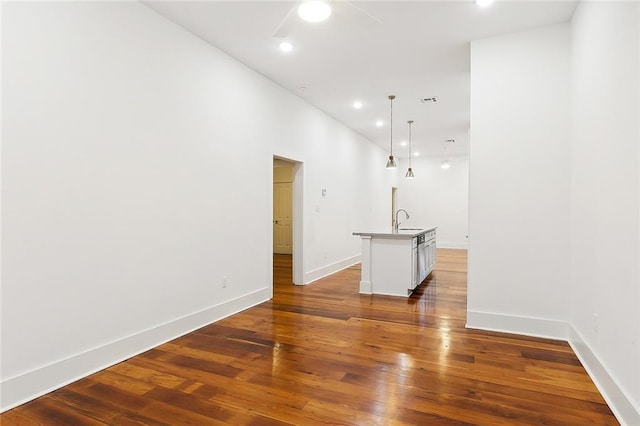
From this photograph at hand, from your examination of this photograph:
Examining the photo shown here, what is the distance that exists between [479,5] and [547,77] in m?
1.01

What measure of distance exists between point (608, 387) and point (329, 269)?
476cm

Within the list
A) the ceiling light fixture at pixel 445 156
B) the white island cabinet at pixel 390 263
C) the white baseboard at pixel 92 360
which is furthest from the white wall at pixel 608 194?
the ceiling light fixture at pixel 445 156

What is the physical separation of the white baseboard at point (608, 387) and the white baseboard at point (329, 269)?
3.72m

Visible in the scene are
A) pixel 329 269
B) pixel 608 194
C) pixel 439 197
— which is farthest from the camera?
pixel 439 197

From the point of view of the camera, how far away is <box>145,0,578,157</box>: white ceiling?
3.18 metres

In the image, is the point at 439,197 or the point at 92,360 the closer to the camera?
the point at 92,360

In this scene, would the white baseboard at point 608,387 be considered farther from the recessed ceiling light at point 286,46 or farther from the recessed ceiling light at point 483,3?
the recessed ceiling light at point 286,46

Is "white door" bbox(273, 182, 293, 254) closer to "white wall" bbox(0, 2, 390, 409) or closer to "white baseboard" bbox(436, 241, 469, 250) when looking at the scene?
"white baseboard" bbox(436, 241, 469, 250)

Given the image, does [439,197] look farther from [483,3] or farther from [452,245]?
[483,3]

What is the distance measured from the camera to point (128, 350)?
2.97 metres

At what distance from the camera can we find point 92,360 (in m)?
2.70

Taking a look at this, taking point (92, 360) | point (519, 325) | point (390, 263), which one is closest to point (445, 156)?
point (390, 263)

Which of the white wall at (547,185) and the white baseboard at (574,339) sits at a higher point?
the white wall at (547,185)

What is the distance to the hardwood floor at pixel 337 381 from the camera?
6.92 feet
